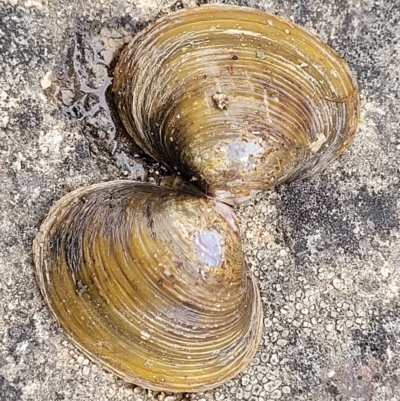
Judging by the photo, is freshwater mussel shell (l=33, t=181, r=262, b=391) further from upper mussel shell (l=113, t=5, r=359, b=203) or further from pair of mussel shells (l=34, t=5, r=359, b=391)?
upper mussel shell (l=113, t=5, r=359, b=203)

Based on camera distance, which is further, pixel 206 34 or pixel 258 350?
pixel 258 350

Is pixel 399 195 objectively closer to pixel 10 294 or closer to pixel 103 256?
pixel 103 256

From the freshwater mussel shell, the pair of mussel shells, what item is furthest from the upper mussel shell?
the freshwater mussel shell

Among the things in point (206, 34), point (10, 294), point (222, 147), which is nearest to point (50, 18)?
point (206, 34)

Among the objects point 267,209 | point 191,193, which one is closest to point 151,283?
point 191,193

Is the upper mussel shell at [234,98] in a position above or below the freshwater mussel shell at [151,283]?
above

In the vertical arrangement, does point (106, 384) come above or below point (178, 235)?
below

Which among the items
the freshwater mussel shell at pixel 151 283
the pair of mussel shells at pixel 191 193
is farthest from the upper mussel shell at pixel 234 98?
the freshwater mussel shell at pixel 151 283

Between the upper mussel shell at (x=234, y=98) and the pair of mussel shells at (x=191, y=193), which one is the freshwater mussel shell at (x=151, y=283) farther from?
the upper mussel shell at (x=234, y=98)
